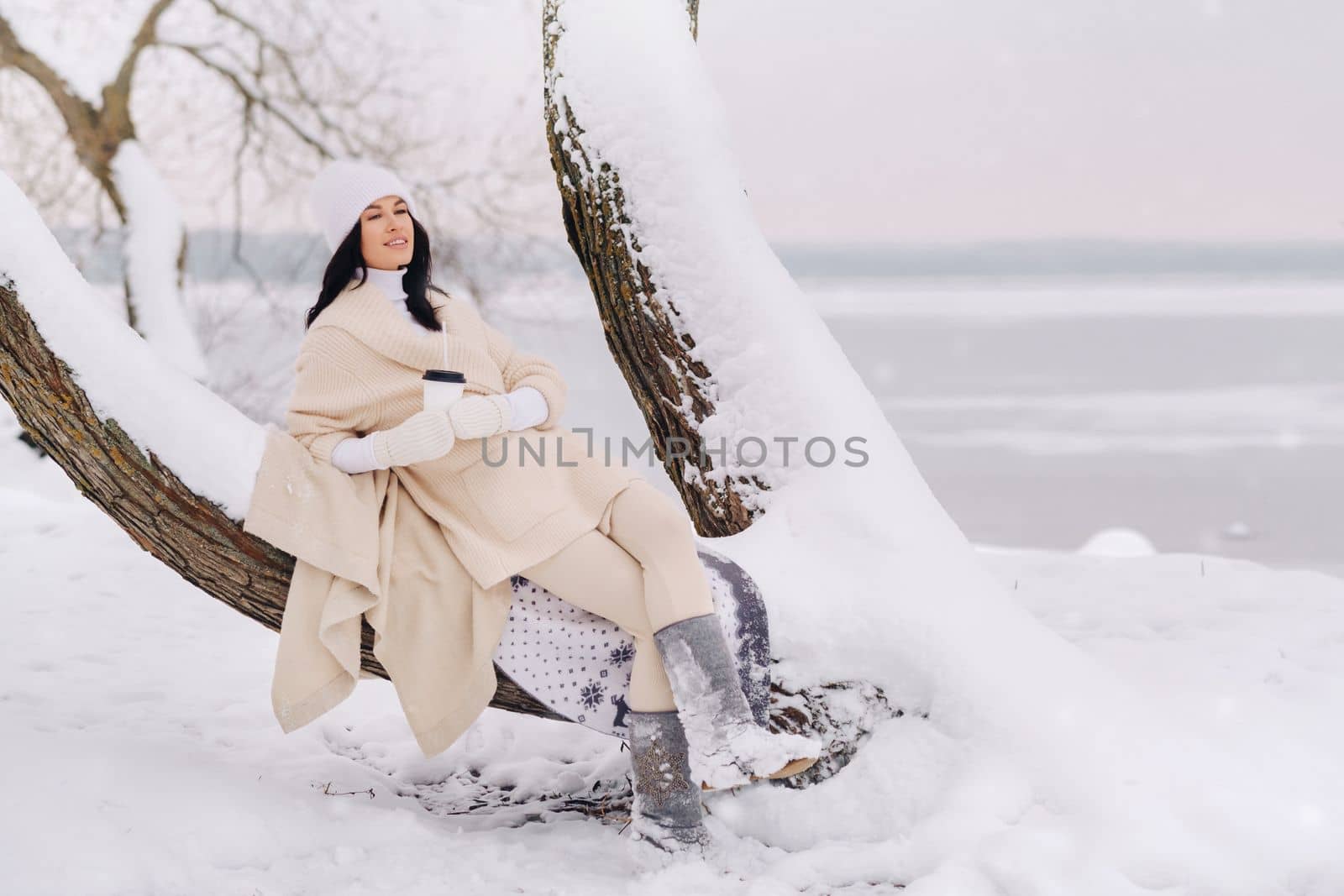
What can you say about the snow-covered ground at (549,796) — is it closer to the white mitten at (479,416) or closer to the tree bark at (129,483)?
the tree bark at (129,483)

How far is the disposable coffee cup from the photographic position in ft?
9.79

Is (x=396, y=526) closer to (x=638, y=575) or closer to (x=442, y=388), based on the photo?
(x=442, y=388)

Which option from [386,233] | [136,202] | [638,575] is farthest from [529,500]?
[136,202]

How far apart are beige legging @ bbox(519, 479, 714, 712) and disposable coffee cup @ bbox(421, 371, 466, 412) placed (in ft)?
1.64

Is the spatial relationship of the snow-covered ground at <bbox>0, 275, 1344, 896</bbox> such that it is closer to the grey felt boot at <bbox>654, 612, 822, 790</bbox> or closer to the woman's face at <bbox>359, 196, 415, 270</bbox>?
the grey felt boot at <bbox>654, 612, 822, 790</bbox>

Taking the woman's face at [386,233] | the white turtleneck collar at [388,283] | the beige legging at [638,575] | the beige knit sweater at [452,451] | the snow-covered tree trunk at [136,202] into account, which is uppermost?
the snow-covered tree trunk at [136,202]

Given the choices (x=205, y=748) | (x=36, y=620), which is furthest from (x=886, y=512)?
(x=36, y=620)

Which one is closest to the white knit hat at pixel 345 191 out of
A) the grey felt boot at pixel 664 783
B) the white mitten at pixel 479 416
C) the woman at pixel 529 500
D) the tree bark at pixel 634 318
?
the woman at pixel 529 500

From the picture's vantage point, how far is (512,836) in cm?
319

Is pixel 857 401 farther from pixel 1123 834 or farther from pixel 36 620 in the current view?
pixel 36 620

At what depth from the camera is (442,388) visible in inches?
118

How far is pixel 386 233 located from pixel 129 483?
0.96 m

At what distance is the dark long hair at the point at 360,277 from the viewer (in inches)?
123

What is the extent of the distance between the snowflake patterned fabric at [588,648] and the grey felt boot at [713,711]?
0.18 m
